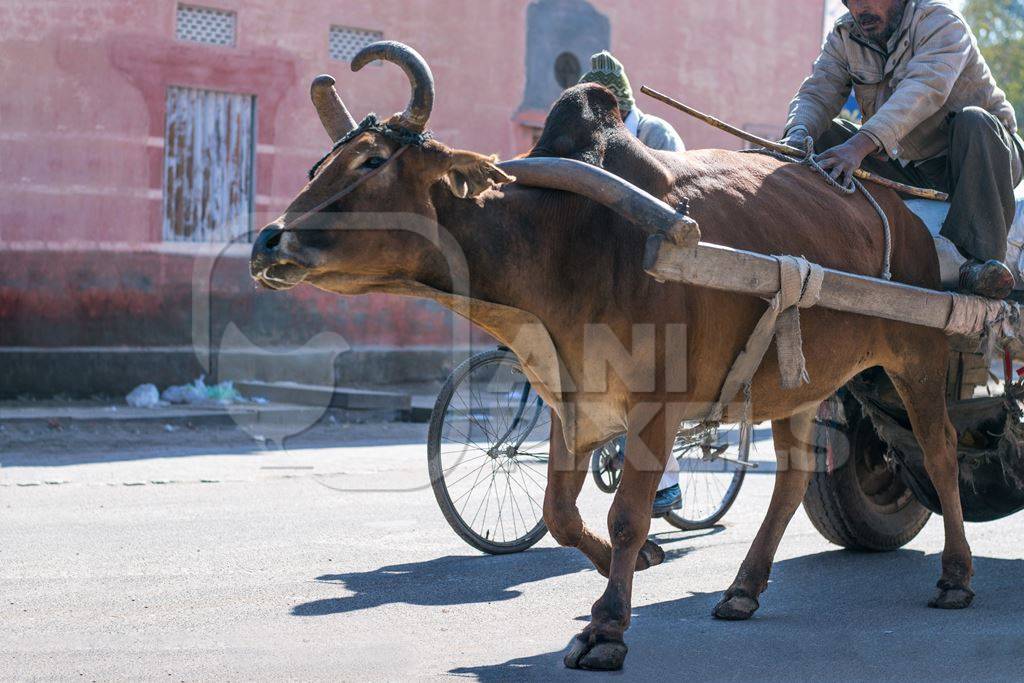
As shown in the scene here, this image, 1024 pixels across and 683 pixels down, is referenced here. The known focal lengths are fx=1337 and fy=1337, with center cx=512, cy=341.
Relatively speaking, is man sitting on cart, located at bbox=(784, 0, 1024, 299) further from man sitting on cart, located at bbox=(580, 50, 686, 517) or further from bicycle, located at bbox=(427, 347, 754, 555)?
bicycle, located at bbox=(427, 347, 754, 555)

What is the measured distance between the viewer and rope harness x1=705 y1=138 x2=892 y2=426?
4.90 metres

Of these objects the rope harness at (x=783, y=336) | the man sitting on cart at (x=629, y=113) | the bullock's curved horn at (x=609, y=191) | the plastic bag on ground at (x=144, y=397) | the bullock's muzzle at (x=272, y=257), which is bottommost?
the plastic bag on ground at (x=144, y=397)

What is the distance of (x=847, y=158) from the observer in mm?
5723

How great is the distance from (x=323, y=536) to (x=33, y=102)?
878 cm

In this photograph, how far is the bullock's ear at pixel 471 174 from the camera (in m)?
4.46

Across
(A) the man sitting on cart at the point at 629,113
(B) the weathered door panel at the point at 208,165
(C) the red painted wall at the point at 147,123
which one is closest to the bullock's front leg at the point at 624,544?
(A) the man sitting on cart at the point at 629,113

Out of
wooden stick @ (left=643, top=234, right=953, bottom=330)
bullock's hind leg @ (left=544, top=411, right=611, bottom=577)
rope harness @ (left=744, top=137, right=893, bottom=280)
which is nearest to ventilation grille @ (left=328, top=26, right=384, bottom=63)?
rope harness @ (left=744, top=137, right=893, bottom=280)

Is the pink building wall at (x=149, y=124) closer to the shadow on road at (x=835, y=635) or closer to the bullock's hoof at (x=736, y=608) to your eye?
the shadow on road at (x=835, y=635)

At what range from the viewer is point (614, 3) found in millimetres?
18656

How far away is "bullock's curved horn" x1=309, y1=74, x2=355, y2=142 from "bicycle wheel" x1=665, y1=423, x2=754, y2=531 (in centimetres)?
237

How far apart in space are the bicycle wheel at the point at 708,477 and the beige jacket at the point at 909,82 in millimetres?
1575

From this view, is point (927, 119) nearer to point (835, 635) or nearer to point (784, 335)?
point (784, 335)

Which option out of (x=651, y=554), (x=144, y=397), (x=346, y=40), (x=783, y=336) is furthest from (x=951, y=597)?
(x=346, y=40)

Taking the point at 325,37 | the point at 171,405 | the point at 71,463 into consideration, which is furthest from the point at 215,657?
the point at 325,37
